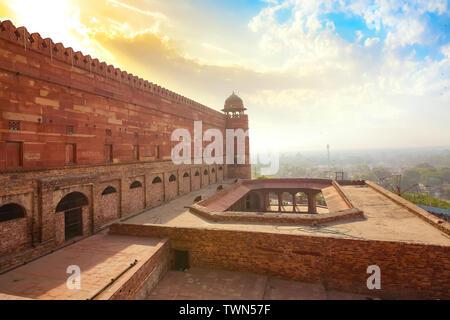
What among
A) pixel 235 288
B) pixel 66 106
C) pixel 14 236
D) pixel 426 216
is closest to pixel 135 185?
pixel 66 106

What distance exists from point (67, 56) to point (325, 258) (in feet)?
48.1

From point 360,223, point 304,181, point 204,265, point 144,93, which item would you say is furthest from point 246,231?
point 304,181

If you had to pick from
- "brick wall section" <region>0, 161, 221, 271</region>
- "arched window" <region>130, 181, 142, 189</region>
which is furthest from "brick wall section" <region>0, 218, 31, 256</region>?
"arched window" <region>130, 181, 142, 189</region>

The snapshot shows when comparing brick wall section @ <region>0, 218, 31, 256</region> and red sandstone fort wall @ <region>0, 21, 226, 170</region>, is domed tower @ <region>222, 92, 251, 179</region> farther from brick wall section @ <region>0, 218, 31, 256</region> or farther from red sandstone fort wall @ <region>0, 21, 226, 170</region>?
brick wall section @ <region>0, 218, 31, 256</region>

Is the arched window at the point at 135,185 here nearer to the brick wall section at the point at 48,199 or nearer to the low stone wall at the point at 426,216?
the brick wall section at the point at 48,199

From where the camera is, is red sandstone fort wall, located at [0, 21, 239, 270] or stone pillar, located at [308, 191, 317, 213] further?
stone pillar, located at [308, 191, 317, 213]

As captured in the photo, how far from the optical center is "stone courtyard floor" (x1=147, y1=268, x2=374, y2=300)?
862 cm

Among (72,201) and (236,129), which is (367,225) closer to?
(72,201)

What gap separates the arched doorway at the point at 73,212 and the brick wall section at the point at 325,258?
10.7 ft

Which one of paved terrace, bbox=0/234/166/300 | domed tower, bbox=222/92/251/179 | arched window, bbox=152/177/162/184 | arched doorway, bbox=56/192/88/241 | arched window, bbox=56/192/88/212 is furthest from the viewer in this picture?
domed tower, bbox=222/92/251/179

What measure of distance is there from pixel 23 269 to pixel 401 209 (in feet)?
57.6

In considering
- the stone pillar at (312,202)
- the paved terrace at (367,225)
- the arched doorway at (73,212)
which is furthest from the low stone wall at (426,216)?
the arched doorway at (73,212)

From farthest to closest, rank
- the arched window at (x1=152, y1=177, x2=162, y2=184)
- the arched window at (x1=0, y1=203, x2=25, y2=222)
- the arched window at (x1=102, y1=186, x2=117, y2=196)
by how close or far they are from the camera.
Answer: the arched window at (x1=152, y1=177, x2=162, y2=184)
the arched window at (x1=102, y1=186, x2=117, y2=196)
the arched window at (x1=0, y1=203, x2=25, y2=222)
